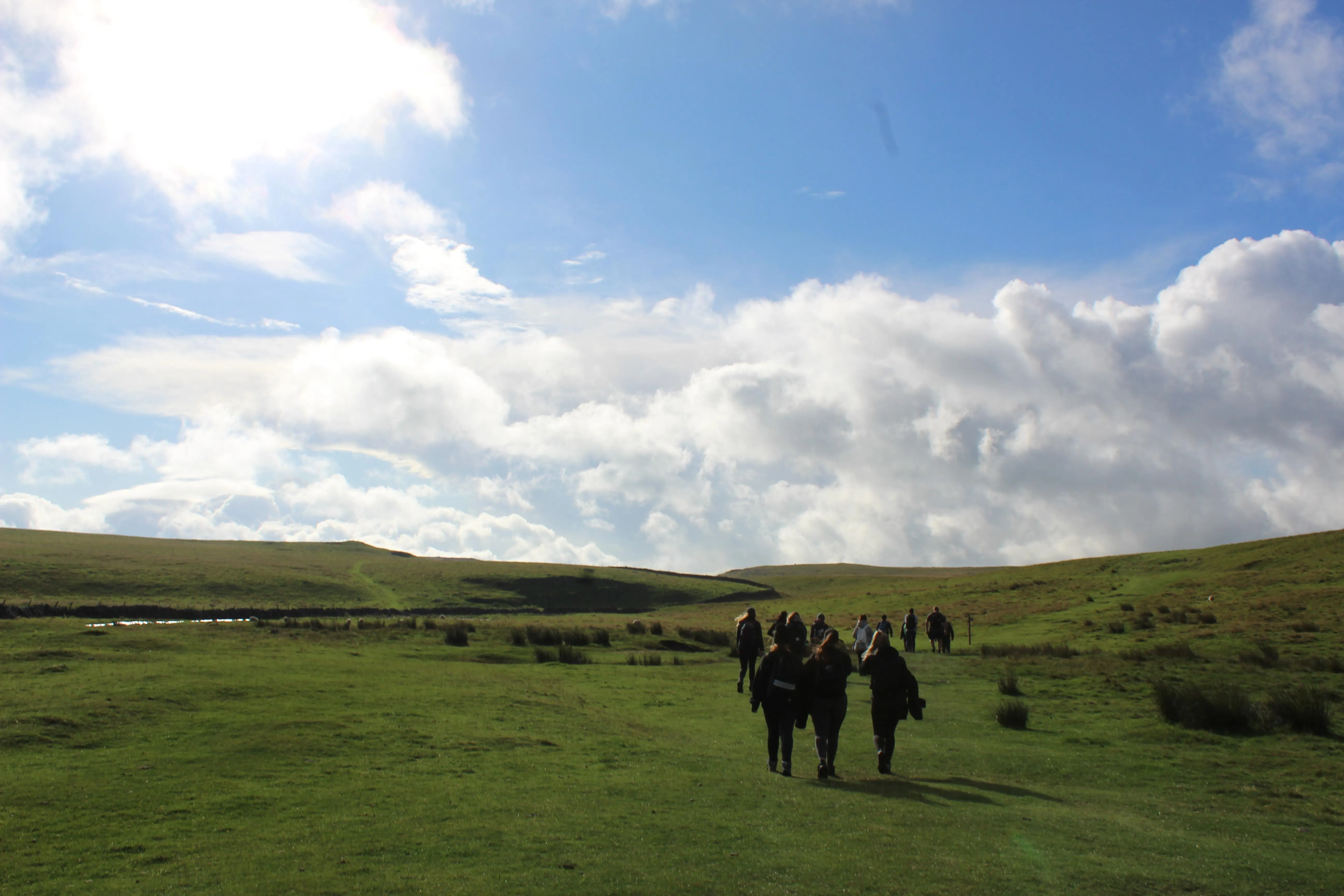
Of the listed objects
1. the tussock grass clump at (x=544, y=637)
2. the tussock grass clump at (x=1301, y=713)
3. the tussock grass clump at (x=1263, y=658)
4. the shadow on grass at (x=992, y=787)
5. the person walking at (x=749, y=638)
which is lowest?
the tussock grass clump at (x=544, y=637)

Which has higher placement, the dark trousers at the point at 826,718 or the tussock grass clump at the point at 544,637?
the dark trousers at the point at 826,718

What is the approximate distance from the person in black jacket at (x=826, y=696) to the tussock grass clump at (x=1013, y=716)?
7.49 meters

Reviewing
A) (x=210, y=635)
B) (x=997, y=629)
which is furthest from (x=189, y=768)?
(x=997, y=629)

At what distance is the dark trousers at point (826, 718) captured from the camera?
12336mm

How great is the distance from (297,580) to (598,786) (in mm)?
86715

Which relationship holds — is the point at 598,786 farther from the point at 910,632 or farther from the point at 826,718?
the point at 910,632

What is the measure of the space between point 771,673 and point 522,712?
761 centimetres

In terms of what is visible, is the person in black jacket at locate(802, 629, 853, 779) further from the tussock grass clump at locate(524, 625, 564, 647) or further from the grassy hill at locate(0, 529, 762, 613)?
the grassy hill at locate(0, 529, 762, 613)

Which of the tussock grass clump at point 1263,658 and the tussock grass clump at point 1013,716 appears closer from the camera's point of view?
the tussock grass clump at point 1013,716

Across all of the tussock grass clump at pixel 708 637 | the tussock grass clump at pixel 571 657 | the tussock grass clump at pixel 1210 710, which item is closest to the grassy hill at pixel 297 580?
the tussock grass clump at pixel 708 637

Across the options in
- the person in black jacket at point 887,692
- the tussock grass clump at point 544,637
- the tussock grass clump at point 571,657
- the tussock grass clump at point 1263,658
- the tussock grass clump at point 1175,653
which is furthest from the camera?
the tussock grass clump at point 544,637

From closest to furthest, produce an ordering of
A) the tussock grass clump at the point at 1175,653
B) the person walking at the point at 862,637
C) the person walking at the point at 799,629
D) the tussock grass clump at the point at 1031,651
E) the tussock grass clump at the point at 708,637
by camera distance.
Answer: the person walking at the point at 799,629 → the tussock grass clump at the point at 1175,653 → the person walking at the point at 862,637 → the tussock grass clump at the point at 1031,651 → the tussock grass clump at the point at 708,637

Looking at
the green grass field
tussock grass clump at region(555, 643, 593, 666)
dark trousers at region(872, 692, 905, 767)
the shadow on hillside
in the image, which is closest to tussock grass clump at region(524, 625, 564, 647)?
tussock grass clump at region(555, 643, 593, 666)

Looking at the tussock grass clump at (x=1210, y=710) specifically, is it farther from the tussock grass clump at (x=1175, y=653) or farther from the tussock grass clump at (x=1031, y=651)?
the tussock grass clump at (x=1031, y=651)
